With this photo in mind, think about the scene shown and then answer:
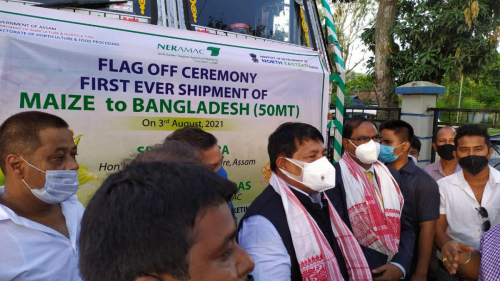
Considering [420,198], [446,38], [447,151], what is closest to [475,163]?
[420,198]

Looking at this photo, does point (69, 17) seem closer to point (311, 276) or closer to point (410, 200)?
point (311, 276)

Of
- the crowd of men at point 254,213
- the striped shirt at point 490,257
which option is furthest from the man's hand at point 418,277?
the striped shirt at point 490,257

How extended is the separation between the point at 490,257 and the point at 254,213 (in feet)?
3.60

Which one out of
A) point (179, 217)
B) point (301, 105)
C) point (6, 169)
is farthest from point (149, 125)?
point (179, 217)

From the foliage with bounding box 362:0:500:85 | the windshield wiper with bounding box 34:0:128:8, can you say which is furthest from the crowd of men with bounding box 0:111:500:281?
the foliage with bounding box 362:0:500:85

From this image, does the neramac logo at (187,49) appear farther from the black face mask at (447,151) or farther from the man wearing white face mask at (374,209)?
Result: the black face mask at (447,151)

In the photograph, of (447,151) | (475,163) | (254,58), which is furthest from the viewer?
(447,151)

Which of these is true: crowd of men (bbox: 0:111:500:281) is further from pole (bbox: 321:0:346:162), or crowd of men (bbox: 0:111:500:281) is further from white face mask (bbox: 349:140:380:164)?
pole (bbox: 321:0:346:162)

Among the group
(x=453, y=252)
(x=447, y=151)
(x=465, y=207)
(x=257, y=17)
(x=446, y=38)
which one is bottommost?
(x=453, y=252)

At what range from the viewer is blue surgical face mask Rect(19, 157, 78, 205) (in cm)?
169

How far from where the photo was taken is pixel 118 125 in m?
2.53

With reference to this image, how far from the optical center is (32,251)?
155cm

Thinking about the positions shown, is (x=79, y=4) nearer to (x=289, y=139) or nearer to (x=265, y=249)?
(x=289, y=139)

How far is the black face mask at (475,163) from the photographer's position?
8.62 ft
